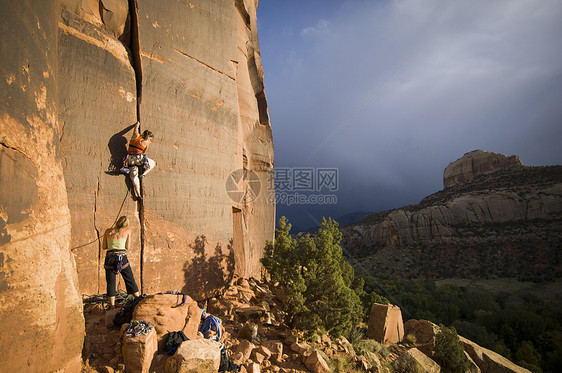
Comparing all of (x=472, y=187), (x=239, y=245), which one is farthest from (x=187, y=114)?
(x=472, y=187)

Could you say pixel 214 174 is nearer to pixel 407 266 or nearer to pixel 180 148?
pixel 180 148

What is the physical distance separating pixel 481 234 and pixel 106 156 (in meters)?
41.1

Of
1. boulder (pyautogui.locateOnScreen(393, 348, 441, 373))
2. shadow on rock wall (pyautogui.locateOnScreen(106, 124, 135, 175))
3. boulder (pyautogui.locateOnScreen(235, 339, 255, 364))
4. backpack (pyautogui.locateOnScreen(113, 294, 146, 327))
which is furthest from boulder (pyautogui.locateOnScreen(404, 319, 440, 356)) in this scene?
shadow on rock wall (pyautogui.locateOnScreen(106, 124, 135, 175))

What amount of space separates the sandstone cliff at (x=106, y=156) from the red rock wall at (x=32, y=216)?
1 cm

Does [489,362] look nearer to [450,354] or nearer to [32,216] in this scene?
[450,354]

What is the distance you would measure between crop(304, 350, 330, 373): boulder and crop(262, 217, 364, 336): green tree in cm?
120

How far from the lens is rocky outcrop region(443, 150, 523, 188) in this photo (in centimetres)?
5353

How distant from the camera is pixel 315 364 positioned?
16.5ft

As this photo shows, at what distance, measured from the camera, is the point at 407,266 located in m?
32.2

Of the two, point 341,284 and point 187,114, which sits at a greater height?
point 187,114

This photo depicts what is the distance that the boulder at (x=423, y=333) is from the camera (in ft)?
34.1

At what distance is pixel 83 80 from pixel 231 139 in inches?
147

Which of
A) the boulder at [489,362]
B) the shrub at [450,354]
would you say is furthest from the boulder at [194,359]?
the boulder at [489,362]

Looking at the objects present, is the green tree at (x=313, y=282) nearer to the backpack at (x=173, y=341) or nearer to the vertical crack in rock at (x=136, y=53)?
the backpack at (x=173, y=341)
